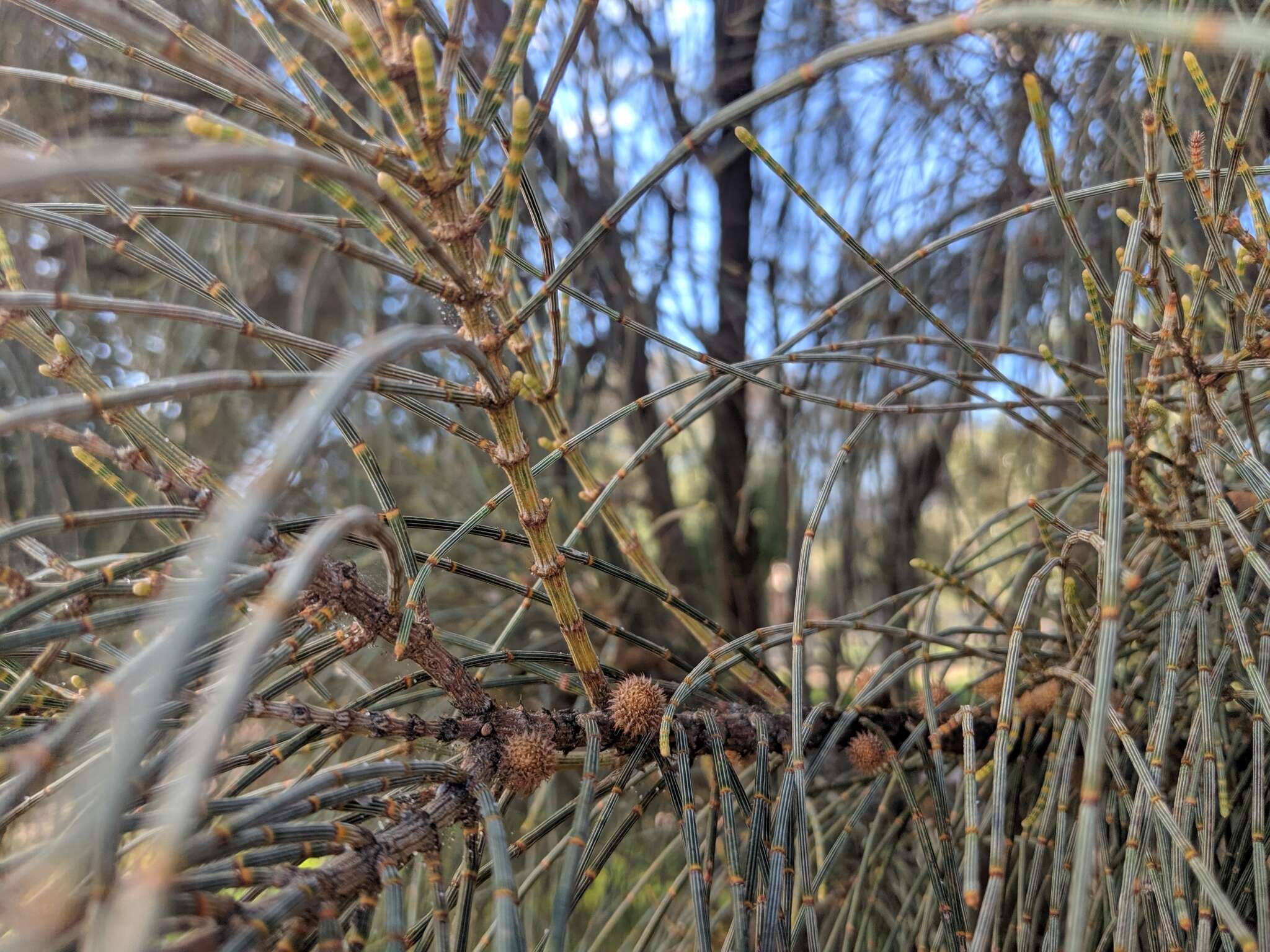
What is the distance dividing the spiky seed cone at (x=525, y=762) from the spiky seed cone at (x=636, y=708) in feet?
0.14

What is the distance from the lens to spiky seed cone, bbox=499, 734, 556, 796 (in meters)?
0.44

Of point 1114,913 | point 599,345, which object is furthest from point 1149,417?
point 599,345

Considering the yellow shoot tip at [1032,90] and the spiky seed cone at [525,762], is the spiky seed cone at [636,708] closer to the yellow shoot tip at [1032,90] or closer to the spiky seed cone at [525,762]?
the spiky seed cone at [525,762]

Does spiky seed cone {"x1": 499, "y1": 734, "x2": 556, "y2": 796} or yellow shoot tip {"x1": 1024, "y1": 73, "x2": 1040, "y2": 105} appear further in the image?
spiky seed cone {"x1": 499, "y1": 734, "x2": 556, "y2": 796}

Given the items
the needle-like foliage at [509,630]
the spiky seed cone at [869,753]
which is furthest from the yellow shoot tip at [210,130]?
the spiky seed cone at [869,753]

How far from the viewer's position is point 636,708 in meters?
0.47

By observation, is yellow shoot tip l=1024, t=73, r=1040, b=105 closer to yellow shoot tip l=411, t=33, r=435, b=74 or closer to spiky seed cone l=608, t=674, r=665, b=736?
yellow shoot tip l=411, t=33, r=435, b=74

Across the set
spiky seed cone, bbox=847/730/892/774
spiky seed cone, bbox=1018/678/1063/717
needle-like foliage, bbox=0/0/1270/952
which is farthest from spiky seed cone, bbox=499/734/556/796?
spiky seed cone, bbox=1018/678/1063/717

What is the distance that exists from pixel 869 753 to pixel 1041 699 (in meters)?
0.12

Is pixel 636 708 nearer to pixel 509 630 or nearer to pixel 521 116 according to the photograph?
pixel 509 630

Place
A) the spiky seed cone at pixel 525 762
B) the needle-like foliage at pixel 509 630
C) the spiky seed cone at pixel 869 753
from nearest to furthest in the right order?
the needle-like foliage at pixel 509 630
the spiky seed cone at pixel 525 762
the spiky seed cone at pixel 869 753

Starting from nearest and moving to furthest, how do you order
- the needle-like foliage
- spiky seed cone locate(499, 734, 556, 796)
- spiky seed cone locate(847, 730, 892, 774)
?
the needle-like foliage → spiky seed cone locate(499, 734, 556, 796) → spiky seed cone locate(847, 730, 892, 774)

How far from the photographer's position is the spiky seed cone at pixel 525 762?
0.44m

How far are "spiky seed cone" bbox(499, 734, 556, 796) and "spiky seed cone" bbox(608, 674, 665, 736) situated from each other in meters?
0.04
